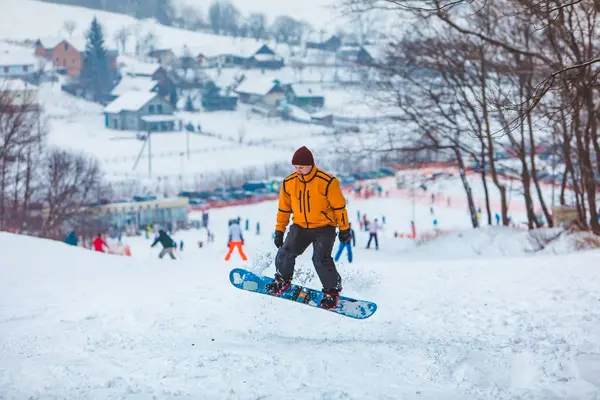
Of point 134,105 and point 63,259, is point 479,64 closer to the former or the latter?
point 63,259

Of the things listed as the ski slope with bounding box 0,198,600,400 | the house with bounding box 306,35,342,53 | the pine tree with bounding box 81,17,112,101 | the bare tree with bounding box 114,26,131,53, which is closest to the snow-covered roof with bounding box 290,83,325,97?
the pine tree with bounding box 81,17,112,101

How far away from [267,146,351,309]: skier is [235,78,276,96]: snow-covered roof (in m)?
75.1

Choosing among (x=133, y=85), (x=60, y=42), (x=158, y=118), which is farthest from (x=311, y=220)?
(x=60, y=42)

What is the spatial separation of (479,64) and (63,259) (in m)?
11.3

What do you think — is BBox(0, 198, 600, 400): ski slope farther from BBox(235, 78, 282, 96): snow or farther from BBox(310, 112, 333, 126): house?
BBox(235, 78, 282, 96): snow

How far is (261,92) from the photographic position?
266 feet

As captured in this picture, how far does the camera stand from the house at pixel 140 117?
6894 cm

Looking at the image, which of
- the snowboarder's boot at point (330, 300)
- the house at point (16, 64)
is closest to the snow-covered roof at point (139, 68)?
the house at point (16, 64)

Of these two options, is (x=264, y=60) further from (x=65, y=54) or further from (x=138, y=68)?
(x=65, y=54)

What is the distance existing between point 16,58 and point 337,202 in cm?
7957

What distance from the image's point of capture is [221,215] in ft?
124

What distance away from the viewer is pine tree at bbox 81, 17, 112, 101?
85.1 meters

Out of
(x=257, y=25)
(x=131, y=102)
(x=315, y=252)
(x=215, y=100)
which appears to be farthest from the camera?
(x=257, y=25)

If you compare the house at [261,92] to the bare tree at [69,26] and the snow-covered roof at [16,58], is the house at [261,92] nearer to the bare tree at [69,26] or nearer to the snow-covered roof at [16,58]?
the snow-covered roof at [16,58]
